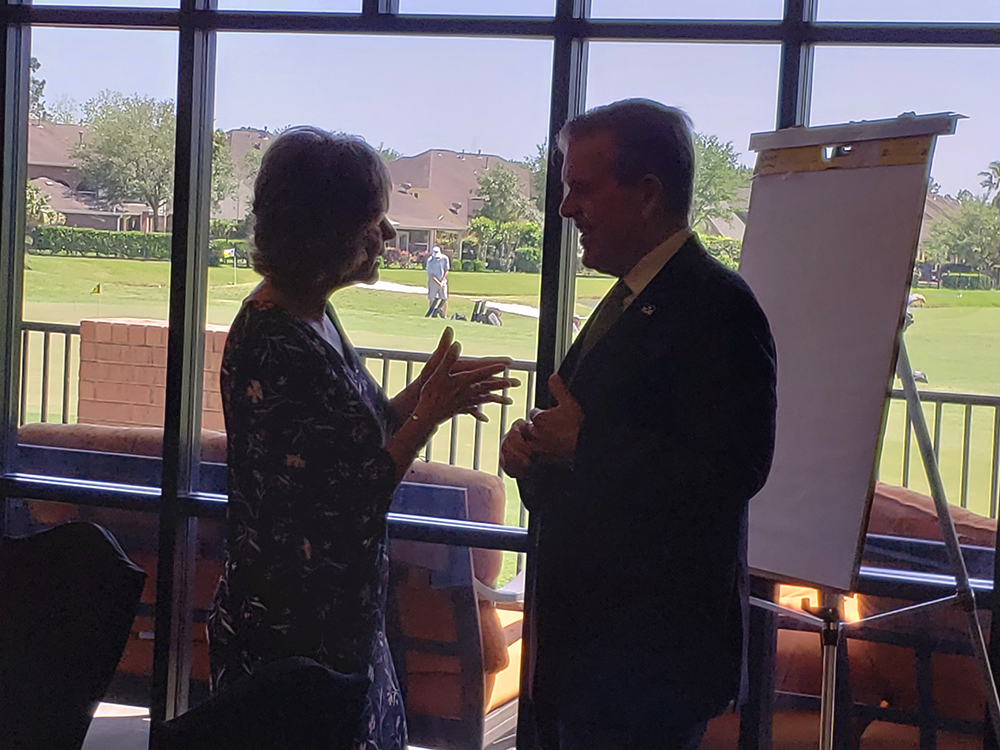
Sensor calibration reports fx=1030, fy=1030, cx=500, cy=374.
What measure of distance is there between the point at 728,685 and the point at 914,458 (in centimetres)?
128

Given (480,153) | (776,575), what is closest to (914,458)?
(776,575)

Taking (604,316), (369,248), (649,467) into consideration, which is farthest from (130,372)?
(649,467)

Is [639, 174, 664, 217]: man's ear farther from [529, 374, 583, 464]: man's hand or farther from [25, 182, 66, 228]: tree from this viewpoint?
[25, 182, 66, 228]: tree

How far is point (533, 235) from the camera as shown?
2.96 metres

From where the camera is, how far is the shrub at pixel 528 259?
9.71 feet

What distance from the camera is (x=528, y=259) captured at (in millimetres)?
2975

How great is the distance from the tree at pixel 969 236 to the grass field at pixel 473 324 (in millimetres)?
85

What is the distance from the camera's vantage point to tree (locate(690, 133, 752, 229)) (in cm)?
278

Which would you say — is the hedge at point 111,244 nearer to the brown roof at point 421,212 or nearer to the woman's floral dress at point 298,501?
the brown roof at point 421,212

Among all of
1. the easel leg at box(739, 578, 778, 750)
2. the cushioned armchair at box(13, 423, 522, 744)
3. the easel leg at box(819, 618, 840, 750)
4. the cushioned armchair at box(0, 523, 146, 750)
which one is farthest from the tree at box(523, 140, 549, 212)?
the cushioned armchair at box(0, 523, 146, 750)

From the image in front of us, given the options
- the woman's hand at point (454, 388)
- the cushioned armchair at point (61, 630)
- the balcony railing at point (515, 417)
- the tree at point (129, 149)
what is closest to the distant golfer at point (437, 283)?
the balcony railing at point (515, 417)

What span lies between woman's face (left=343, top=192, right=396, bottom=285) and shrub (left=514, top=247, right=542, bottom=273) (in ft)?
3.45

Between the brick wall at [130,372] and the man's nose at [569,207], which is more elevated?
the man's nose at [569,207]

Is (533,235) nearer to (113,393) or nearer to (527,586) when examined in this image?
(527,586)
